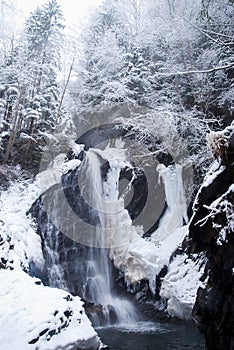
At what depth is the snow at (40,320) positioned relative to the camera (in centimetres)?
450

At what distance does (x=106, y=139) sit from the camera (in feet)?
53.3

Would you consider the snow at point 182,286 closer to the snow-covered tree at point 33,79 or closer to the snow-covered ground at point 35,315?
the snow-covered ground at point 35,315

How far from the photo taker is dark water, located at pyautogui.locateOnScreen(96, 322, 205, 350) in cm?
895

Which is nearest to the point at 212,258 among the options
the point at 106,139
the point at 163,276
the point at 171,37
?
the point at 163,276

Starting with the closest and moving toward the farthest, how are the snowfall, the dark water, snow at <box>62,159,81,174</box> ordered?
the snowfall
the dark water
snow at <box>62,159,81,174</box>

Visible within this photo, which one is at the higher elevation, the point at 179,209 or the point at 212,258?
the point at 179,209

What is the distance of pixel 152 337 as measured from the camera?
31.5 feet

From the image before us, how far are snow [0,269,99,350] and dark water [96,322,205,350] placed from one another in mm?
4016

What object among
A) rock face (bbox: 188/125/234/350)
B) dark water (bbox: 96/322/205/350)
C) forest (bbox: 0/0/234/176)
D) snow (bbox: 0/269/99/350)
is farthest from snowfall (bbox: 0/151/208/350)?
forest (bbox: 0/0/234/176)

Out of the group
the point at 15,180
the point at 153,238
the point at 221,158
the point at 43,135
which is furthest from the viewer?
the point at 43,135

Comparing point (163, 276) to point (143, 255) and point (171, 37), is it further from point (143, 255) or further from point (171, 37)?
point (171, 37)

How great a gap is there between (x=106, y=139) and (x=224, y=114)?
19.0 feet

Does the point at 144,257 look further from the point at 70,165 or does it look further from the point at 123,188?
the point at 70,165

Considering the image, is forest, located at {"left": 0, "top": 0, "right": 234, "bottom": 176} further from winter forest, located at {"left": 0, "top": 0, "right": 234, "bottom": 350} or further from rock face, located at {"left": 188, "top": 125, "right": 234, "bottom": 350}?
rock face, located at {"left": 188, "top": 125, "right": 234, "bottom": 350}
